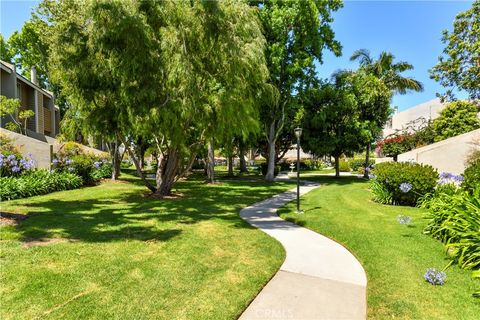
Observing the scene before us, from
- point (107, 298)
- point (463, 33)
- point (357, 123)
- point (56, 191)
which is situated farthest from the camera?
point (357, 123)

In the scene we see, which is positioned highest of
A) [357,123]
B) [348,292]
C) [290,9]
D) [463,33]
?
[290,9]

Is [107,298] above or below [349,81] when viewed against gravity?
below

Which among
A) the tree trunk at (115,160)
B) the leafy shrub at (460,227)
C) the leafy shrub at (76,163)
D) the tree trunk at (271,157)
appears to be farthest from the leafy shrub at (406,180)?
the tree trunk at (115,160)

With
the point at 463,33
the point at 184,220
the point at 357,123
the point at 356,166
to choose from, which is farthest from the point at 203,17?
the point at 356,166

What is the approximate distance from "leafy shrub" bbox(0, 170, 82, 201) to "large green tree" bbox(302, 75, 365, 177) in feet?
50.9

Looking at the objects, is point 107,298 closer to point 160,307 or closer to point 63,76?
point 160,307

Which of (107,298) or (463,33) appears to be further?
(463,33)

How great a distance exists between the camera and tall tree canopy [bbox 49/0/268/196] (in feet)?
30.7

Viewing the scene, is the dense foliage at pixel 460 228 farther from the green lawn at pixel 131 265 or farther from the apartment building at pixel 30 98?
the apartment building at pixel 30 98

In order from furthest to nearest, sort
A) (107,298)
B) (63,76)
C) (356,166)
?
(356,166), (63,76), (107,298)

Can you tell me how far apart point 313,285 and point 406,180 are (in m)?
7.72

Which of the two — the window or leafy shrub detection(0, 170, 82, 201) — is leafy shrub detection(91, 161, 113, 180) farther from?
the window

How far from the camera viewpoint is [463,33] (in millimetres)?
14234

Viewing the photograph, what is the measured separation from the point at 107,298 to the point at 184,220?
4400 mm
